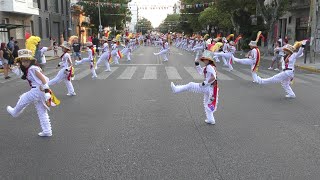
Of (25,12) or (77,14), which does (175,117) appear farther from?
(77,14)

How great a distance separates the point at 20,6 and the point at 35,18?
5.97 m

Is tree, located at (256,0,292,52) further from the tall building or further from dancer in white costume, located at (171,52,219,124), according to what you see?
dancer in white costume, located at (171,52,219,124)

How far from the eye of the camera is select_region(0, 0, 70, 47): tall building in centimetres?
2917

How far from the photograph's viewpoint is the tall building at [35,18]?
2917 cm

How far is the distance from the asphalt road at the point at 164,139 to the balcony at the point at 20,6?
21.4 m

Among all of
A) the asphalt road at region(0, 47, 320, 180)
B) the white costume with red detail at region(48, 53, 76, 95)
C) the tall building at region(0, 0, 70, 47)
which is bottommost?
the asphalt road at region(0, 47, 320, 180)

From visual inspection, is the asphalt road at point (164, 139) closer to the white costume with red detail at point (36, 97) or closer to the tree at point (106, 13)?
the white costume with red detail at point (36, 97)

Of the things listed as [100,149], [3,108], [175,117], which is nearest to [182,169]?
[100,149]

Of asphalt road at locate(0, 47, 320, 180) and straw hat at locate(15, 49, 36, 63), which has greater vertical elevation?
straw hat at locate(15, 49, 36, 63)

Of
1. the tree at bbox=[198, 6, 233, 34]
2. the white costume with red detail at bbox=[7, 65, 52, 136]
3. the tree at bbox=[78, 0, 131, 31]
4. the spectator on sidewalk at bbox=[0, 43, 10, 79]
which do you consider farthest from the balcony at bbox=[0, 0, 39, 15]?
the white costume with red detail at bbox=[7, 65, 52, 136]

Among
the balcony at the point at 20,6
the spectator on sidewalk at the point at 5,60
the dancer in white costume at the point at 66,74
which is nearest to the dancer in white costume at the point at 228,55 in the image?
the dancer in white costume at the point at 66,74

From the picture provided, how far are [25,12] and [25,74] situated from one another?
27949mm

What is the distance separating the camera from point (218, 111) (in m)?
8.52

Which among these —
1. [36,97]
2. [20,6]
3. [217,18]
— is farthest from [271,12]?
[36,97]
